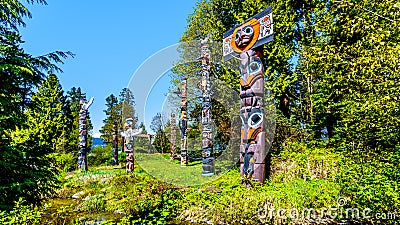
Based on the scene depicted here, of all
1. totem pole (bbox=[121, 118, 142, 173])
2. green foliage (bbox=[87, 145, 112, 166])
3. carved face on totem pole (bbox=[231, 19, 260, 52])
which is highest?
carved face on totem pole (bbox=[231, 19, 260, 52])

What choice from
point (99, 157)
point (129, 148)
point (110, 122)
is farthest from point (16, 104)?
point (110, 122)

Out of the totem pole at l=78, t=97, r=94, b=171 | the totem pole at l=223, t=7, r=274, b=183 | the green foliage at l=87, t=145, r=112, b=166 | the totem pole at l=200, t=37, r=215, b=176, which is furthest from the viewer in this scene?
the green foliage at l=87, t=145, r=112, b=166

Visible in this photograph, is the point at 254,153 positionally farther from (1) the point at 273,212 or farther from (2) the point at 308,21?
(2) the point at 308,21

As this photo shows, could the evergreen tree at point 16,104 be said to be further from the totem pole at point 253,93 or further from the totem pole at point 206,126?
the totem pole at point 206,126

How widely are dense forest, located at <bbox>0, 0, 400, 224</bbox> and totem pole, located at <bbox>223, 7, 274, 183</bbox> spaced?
666 millimetres

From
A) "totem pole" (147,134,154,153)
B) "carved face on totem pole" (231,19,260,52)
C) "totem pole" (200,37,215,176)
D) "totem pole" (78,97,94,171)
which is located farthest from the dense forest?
"totem pole" (147,134,154,153)

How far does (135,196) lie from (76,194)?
11.8 ft

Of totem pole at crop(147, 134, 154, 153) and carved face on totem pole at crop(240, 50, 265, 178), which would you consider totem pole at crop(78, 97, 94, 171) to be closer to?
totem pole at crop(147, 134, 154, 153)

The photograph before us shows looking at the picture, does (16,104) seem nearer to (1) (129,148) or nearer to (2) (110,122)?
(1) (129,148)

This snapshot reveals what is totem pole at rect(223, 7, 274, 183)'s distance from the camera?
8.48m

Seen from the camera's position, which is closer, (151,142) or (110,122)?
(151,142)

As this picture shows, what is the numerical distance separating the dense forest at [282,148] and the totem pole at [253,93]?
0.67m

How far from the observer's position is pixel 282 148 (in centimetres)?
1124

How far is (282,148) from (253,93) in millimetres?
3398
